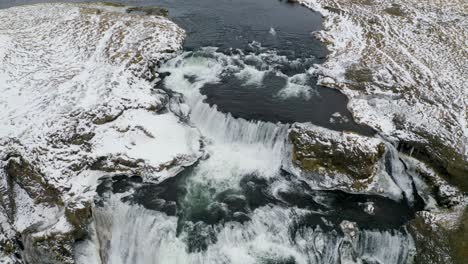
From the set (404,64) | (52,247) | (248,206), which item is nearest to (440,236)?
(248,206)

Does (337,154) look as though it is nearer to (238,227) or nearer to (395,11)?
(238,227)

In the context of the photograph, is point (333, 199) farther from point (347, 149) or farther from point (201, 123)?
point (201, 123)

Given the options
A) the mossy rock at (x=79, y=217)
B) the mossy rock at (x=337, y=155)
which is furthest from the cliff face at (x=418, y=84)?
the mossy rock at (x=79, y=217)

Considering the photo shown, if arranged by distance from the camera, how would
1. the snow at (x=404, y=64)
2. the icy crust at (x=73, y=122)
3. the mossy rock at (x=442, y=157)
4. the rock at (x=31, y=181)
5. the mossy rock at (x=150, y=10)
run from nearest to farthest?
the icy crust at (x=73, y=122)
the rock at (x=31, y=181)
the mossy rock at (x=442, y=157)
the snow at (x=404, y=64)
the mossy rock at (x=150, y=10)

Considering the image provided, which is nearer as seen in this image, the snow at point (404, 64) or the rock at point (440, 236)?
the rock at point (440, 236)

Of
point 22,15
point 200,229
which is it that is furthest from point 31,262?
point 22,15

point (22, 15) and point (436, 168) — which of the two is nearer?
point (436, 168)

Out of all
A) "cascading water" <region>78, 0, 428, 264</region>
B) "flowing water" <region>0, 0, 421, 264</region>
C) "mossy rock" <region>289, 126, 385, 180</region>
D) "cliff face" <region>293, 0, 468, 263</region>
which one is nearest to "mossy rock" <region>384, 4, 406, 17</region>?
"cliff face" <region>293, 0, 468, 263</region>

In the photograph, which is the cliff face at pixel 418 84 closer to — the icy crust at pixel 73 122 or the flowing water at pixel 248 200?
the flowing water at pixel 248 200
